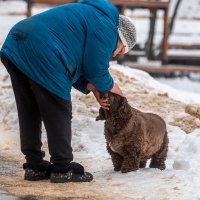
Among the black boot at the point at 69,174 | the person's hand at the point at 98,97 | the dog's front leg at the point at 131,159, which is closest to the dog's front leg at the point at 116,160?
the dog's front leg at the point at 131,159

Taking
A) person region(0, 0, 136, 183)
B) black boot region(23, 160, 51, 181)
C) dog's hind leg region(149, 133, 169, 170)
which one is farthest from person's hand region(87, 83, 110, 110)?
dog's hind leg region(149, 133, 169, 170)

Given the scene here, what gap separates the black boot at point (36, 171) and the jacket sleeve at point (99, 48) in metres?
0.95

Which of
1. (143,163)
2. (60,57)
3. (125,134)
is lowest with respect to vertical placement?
(143,163)

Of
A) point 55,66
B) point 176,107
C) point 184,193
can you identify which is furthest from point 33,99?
point 176,107

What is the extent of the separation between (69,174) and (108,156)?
1.35 m

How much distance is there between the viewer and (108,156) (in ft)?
22.0

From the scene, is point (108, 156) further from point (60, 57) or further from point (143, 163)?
point (60, 57)

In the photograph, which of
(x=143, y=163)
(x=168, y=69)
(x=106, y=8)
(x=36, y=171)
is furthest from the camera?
(x=168, y=69)

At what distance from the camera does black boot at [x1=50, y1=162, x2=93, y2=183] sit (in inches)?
211

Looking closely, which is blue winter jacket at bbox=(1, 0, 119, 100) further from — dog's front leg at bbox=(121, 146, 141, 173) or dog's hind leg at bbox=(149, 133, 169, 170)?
dog's hind leg at bbox=(149, 133, 169, 170)

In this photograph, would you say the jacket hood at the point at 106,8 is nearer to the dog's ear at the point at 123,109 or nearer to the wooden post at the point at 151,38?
the dog's ear at the point at 123,109

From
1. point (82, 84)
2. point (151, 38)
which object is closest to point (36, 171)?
point (82, 84)

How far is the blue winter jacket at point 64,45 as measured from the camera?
499cm

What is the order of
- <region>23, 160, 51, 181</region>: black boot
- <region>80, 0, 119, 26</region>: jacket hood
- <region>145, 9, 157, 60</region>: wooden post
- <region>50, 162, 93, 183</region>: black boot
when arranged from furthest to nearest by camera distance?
<region>145, 9, 157, 60</region>: wooden post → <region>23, 160, 51, 181</region>: black boot → <region>50, 162, 93, 183</region>: black boot → <region>80, 0, 119, 26</region>: jacket hood
